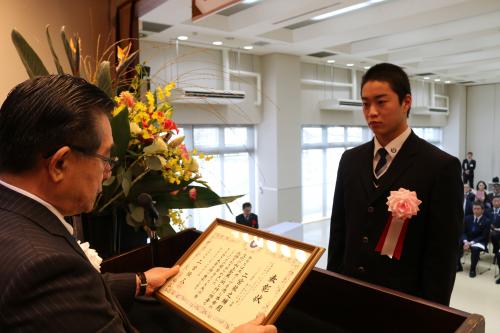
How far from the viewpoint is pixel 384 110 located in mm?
1417

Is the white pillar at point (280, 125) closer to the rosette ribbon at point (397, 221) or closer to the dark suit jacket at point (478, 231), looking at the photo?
the dark suit jacket at point (478, 231)

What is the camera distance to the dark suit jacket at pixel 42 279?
487mm

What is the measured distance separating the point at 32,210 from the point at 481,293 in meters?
6.05

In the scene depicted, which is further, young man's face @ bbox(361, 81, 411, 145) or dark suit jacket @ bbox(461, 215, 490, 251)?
dark suit jacket @ bbox(461, 215, 490, 251)

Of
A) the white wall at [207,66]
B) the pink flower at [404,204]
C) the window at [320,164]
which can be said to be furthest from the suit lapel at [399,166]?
the window at [320,164]

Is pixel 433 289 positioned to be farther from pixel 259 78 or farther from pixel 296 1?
pixel 259 78

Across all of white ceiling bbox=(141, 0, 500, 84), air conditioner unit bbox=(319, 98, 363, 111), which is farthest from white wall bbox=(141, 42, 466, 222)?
white ceiling bbox=(141, 0, 500, 84)

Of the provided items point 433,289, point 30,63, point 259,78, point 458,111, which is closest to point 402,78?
point 433,289

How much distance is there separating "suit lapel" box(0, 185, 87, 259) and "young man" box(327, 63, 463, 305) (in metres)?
1.09

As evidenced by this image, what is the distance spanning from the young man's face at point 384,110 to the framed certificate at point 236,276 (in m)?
A: 0.74

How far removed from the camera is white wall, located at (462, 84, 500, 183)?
1209cm

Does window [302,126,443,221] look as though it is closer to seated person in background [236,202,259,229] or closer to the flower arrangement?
seated person in background [236,202,259,229]

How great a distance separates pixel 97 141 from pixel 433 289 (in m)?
1.20

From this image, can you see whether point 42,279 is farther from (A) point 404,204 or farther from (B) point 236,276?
(A) point 404,204
